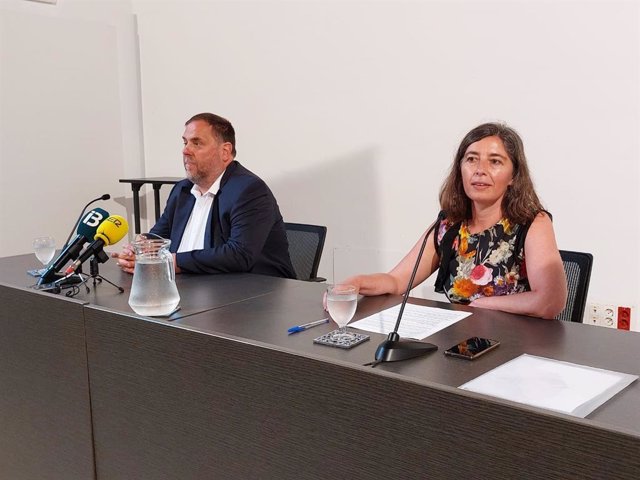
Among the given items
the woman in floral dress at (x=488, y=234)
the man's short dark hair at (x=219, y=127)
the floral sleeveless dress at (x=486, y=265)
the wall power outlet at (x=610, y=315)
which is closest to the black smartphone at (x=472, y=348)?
the woman in floral dress at (x=488, y=234)

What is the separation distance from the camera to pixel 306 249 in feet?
8.21

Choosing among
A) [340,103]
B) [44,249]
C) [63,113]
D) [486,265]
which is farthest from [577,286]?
[63,113]

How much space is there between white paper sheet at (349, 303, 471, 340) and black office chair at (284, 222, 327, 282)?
92 centimetres

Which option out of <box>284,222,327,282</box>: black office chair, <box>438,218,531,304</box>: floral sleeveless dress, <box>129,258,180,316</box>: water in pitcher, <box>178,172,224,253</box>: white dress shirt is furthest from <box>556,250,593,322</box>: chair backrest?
<box>178,172,224,253</box>: white dress shirt

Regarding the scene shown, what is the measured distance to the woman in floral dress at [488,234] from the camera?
67.4 inches

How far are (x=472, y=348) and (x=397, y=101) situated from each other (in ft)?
7.16

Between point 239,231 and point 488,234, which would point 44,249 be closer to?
point 239,231

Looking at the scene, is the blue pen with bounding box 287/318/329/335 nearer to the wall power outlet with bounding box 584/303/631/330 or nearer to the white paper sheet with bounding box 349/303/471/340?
the white paper sheet with bounding box 349/303/471/340

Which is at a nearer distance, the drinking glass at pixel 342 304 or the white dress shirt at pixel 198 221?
the drinking glass at pixel 342 304

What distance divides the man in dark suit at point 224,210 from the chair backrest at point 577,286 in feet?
3.11

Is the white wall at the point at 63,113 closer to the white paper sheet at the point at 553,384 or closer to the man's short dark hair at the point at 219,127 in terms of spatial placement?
the man's short dark hair at the point at 219,127

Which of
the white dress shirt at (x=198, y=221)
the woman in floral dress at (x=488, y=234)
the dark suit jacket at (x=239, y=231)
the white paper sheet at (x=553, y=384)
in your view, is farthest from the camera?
the white dress shirt at (x=198, y=221)

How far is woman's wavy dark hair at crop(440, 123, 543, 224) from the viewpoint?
177cm

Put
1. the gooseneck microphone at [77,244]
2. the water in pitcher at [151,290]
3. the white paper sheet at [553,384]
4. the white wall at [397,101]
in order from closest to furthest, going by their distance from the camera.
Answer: the white paper sheet at [553,384] → the water in pitcher at [151,290] → the gooseneck microphone at [77,244] → the white wall at [397,101]
